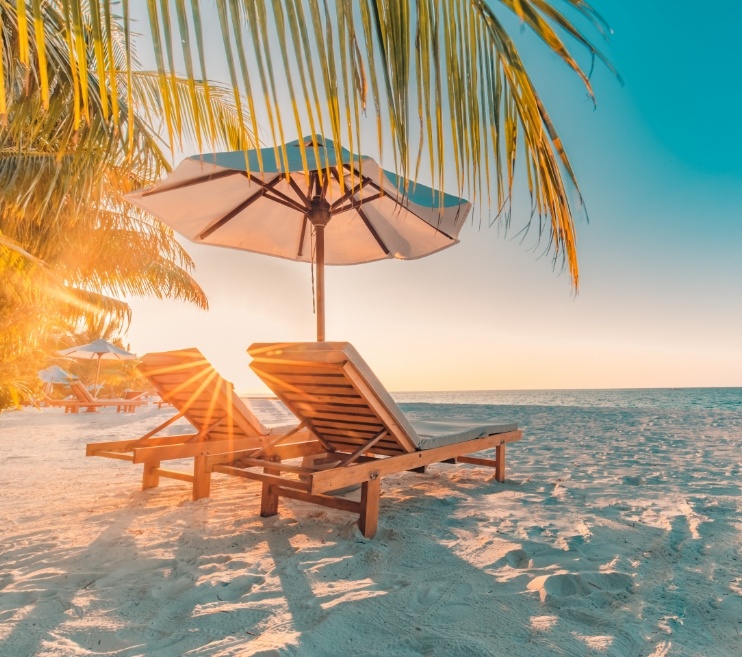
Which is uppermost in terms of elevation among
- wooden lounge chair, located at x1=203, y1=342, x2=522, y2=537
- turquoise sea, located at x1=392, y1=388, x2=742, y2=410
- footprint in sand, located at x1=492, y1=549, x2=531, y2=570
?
wooden lounge chair, located at x1=203, y1=342, x2=522, y2=537

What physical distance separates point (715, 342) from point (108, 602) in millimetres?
45141

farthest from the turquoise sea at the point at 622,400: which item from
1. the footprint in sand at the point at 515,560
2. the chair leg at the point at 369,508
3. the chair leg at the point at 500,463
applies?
the footprint in sand at the point at 515,560

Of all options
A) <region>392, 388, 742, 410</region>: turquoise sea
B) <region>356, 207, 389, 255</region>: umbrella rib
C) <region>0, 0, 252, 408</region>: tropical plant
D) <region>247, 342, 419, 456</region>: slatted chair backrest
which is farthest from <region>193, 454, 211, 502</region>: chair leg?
<region>392, 388, 742, 410</region>: turquoise sea

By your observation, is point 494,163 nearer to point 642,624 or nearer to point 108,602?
point 642,624

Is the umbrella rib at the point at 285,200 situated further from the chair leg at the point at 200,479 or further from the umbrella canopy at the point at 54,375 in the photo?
the umbrella canopy at the point at 54,375

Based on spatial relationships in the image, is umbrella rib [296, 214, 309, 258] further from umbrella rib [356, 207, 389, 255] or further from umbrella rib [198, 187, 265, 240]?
umbrella rib [198, 187, 265, 240]

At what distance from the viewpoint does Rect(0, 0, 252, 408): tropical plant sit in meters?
0.95

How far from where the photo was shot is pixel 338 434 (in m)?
3.63

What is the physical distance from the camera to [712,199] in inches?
655

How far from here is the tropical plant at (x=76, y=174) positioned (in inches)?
37.5

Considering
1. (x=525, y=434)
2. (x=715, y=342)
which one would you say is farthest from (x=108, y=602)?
(x=715, y=342)

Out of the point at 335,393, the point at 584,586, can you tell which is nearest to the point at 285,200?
the point at 335,393

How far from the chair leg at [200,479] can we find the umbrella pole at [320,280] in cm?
133

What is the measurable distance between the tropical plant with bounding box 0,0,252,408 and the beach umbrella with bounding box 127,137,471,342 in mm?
369
